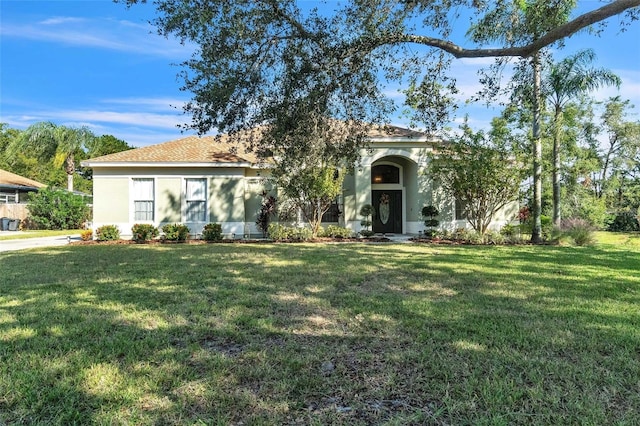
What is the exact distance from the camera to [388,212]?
2023 cm

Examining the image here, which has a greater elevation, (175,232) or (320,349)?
(175,232)

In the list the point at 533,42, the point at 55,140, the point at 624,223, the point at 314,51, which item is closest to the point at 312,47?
the point at 314,51

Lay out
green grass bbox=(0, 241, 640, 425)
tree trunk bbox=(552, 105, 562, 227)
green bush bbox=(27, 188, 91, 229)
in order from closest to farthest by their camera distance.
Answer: green grass bbox=(0, 241, 640, 425) → tree trunk bbox=(552, 105, 562, 227) → green bush bbox=(27, 188, 91, 229)

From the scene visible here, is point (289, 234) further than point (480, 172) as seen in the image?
Yes

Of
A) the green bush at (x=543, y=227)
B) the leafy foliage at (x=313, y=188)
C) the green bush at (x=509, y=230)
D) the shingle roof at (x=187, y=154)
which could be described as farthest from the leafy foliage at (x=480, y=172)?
the leafy foliage at (x=313, y=188)

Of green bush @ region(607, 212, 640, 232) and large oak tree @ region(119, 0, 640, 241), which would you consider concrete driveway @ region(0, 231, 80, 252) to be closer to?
large oak tree @ region(119, 0, 640, 241)

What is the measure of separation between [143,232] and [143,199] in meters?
2.25

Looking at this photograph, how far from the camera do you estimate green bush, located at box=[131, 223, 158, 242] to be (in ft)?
53.2

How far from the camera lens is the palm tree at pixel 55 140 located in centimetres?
3284

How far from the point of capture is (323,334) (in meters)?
4.29

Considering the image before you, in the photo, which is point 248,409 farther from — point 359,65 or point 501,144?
point 501,144

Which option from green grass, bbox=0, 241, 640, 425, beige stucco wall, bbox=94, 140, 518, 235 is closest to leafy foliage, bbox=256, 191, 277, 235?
beige stucco wall, bbox=94, 140, 518, 235

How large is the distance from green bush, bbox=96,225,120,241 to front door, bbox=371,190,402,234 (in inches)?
469

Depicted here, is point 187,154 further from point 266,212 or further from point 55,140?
point 55,140
